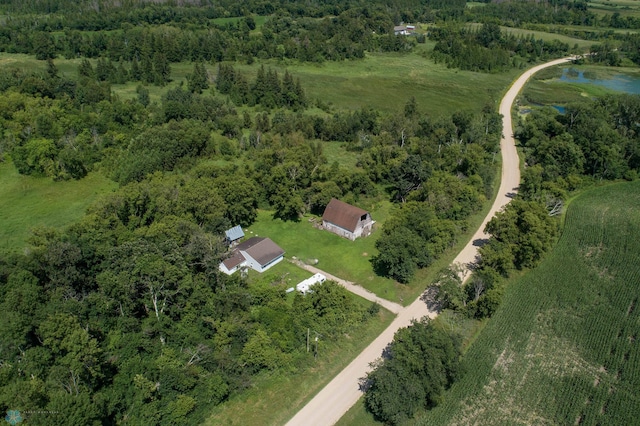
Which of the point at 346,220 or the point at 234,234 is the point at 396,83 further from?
the point at 234,234

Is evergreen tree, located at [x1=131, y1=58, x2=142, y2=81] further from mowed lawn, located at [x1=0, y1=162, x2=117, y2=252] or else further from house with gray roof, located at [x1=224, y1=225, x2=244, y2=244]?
house with gray roof, located at [x1=224, y1=225, x2=244, y2=244]

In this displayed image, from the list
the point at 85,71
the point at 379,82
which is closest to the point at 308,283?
the point at 379,82

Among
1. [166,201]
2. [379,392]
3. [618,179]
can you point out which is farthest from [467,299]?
[618,179]

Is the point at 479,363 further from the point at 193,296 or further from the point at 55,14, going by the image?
the point at 55,14

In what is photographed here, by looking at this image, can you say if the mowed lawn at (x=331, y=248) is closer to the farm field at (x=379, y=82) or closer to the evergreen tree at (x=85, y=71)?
the farm field at (x=379, y=82)

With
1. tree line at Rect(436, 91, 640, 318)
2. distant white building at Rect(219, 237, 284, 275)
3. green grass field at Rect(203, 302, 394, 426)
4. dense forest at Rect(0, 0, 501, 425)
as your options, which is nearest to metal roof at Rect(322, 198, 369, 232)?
dense forest at Rect(0, 0, 501, 425)

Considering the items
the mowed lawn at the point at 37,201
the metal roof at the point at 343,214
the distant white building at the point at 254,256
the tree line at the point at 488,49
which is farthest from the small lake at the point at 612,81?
the mowed lawn at the point at 37,201
